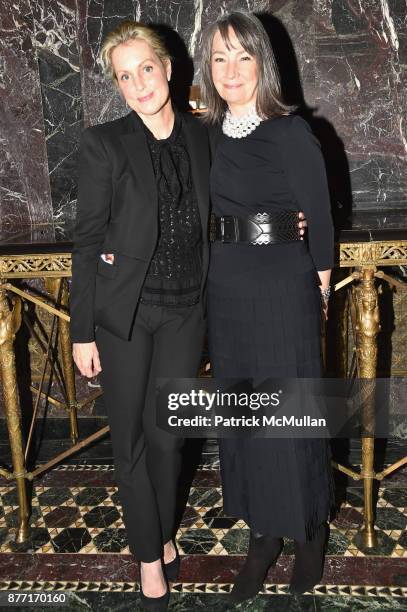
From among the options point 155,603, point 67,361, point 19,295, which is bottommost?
point 155,603

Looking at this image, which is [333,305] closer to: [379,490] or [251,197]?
[379,490]

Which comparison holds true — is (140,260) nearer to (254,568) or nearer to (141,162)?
(141,162)

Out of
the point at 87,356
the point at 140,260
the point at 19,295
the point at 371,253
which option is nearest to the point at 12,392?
the point at 19,295

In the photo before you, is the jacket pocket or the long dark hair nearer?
the long dark hair

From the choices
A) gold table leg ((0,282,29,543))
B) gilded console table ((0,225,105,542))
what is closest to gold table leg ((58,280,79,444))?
gilded console table ((0,225,105,542))

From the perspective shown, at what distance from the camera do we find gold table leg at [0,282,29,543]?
254cm

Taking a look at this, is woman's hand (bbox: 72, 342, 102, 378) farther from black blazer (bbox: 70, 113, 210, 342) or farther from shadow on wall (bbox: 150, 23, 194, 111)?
shadow on wall (bbox: 150, 23, 194, 111)

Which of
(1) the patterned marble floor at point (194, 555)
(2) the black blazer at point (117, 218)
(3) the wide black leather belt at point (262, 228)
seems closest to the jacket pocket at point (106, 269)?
(2) the black blazer at point (117, 218)

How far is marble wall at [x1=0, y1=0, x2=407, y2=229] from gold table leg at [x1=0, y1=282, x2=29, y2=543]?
32.9 inches

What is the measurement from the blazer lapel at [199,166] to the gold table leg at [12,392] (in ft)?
3.13

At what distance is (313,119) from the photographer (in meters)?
3.16

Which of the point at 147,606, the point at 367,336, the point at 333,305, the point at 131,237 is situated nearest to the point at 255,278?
the point at 131,237

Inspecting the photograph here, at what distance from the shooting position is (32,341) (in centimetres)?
359

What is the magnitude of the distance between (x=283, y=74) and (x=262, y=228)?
4.77 ft
